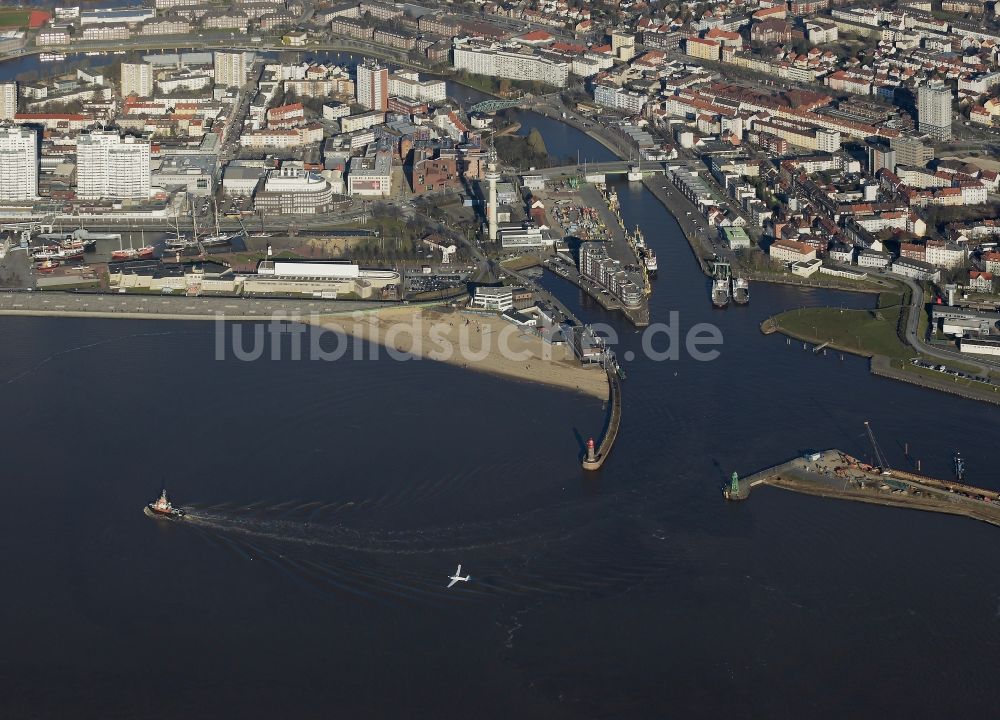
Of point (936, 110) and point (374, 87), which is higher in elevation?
point (936, 110)

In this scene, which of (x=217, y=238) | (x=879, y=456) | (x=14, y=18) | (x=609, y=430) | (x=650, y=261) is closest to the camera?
(x=879, y=456)

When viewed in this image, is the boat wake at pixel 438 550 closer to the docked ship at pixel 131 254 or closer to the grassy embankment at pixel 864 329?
the grassy embankment at pixel 864 329

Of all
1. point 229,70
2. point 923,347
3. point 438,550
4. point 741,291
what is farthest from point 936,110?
point 438,550

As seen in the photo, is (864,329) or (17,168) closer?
(864,329)

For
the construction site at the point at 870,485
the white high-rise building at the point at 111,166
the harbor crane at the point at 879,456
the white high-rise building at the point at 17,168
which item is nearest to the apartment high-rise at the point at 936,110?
the harbor crane at the point at 879,456

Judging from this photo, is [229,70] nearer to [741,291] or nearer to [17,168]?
[17,168]

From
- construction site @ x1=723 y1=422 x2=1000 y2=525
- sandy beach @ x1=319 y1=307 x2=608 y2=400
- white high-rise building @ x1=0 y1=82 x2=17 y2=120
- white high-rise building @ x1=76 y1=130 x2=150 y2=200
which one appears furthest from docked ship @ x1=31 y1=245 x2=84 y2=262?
construction site @ x1=723 y1=422 x2=1000 y2=525
